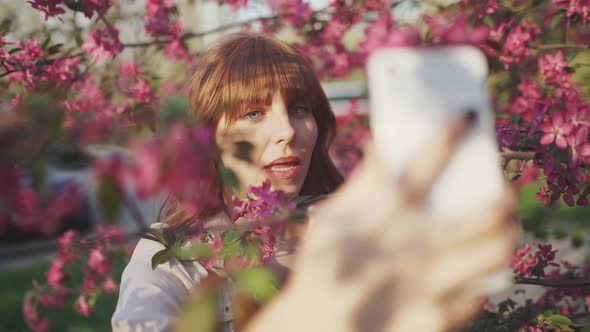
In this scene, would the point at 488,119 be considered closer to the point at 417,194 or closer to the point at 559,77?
the point at 417,194

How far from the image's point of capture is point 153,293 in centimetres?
169

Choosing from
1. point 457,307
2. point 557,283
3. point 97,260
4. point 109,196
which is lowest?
point 97,260

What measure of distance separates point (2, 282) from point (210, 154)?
5.76m

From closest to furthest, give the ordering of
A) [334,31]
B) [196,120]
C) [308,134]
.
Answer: [196,120], [308,134], [334,31]

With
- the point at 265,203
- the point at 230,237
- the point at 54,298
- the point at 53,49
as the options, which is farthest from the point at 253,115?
the point at 54,298

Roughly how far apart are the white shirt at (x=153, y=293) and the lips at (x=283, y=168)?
340 mm

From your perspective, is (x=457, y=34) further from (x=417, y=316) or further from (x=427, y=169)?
(x=417, y=316)

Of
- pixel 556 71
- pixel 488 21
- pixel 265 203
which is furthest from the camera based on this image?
pixel 556 71

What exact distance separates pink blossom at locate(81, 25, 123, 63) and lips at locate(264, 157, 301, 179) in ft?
3.66

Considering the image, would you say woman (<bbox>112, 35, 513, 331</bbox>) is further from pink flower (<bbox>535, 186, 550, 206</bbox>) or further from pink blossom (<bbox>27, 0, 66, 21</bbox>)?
pink flower (<bbox>535, 186, 550, 206</bbox>)

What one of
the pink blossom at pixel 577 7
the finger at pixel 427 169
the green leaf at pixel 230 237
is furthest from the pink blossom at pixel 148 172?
the pink blossom at pixel 577 7

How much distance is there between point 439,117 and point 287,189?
3.93 feet

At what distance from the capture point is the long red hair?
198 cm

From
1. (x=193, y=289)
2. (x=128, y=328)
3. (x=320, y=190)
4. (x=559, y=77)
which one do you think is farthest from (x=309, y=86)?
(x=559, y=77)
